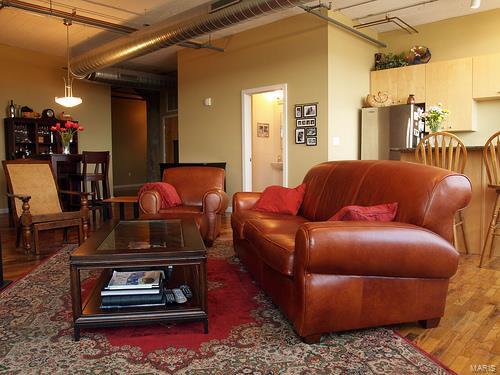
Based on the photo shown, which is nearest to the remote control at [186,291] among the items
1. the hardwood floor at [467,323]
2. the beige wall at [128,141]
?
the hardwood floor at [467,323]

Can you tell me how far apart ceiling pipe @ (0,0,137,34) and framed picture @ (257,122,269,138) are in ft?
9.00

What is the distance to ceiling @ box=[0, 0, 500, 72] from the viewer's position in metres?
5.56

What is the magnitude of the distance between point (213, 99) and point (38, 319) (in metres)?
5.51

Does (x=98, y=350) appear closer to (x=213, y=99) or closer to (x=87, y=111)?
(x=213, y=99)

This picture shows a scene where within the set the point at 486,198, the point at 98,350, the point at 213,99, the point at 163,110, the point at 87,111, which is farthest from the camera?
the point at 163,110

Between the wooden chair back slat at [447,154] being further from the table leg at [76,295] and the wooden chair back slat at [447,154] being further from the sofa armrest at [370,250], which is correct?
the table leg at [76,295]

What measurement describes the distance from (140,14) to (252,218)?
4.22 m

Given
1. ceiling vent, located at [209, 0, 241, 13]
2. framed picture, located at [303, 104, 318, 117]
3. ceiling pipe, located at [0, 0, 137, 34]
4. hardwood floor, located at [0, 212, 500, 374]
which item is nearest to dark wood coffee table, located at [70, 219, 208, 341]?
hardwood floor, located at [0, 212, 500, 374]

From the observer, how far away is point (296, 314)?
6.57 feet

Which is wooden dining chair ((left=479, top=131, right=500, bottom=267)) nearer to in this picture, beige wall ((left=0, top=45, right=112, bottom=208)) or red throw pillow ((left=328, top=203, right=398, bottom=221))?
red throw pillow ((left=328, top=203, right=398, bottom=221))

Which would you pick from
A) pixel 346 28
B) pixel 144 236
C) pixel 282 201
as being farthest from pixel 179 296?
pixel 346 28

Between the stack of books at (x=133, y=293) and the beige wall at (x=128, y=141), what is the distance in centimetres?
1095

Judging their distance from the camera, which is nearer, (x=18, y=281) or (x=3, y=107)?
(x=18, y=281)

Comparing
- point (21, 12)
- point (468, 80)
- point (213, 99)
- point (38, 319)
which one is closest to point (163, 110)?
point (213, 99)
